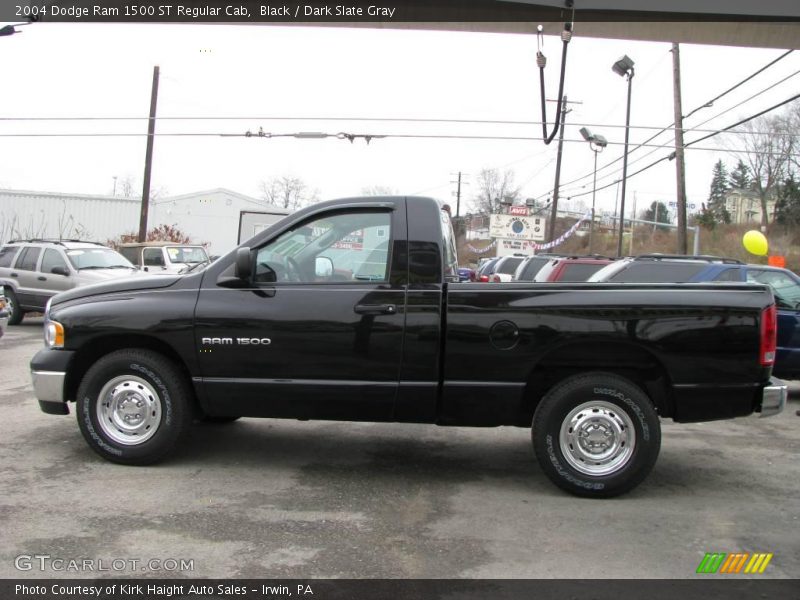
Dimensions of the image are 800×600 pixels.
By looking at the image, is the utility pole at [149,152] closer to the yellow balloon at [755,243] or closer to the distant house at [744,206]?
the yellow balloon at [755,243]

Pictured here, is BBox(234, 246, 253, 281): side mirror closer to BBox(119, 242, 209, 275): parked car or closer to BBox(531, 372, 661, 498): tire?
BBox(531, 372, 661, 498): tire

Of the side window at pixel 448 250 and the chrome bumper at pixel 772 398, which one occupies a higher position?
the side window at pixel 448 250

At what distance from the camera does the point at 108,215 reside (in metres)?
38.5

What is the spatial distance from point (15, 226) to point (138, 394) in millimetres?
37384

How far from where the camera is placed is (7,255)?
52.4ft

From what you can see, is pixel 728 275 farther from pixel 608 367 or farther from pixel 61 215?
pixel 61 215

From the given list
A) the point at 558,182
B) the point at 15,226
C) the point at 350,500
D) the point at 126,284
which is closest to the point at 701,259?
the point at 350,500

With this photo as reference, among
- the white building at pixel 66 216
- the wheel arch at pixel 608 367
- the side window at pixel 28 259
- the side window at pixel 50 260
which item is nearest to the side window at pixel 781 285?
the wheel arch at pixel 608 367

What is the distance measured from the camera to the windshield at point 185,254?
2080 cm

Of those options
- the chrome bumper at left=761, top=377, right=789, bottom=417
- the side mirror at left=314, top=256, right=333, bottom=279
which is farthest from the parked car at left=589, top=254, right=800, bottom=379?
the side mirror at left=314, top=256, right=333, bottom=279

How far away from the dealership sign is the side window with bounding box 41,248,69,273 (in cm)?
3122

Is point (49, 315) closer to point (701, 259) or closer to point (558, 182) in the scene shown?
point (701, 259)

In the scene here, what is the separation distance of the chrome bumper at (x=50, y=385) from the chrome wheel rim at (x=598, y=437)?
3782mm

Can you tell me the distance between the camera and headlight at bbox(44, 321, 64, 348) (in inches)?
204
